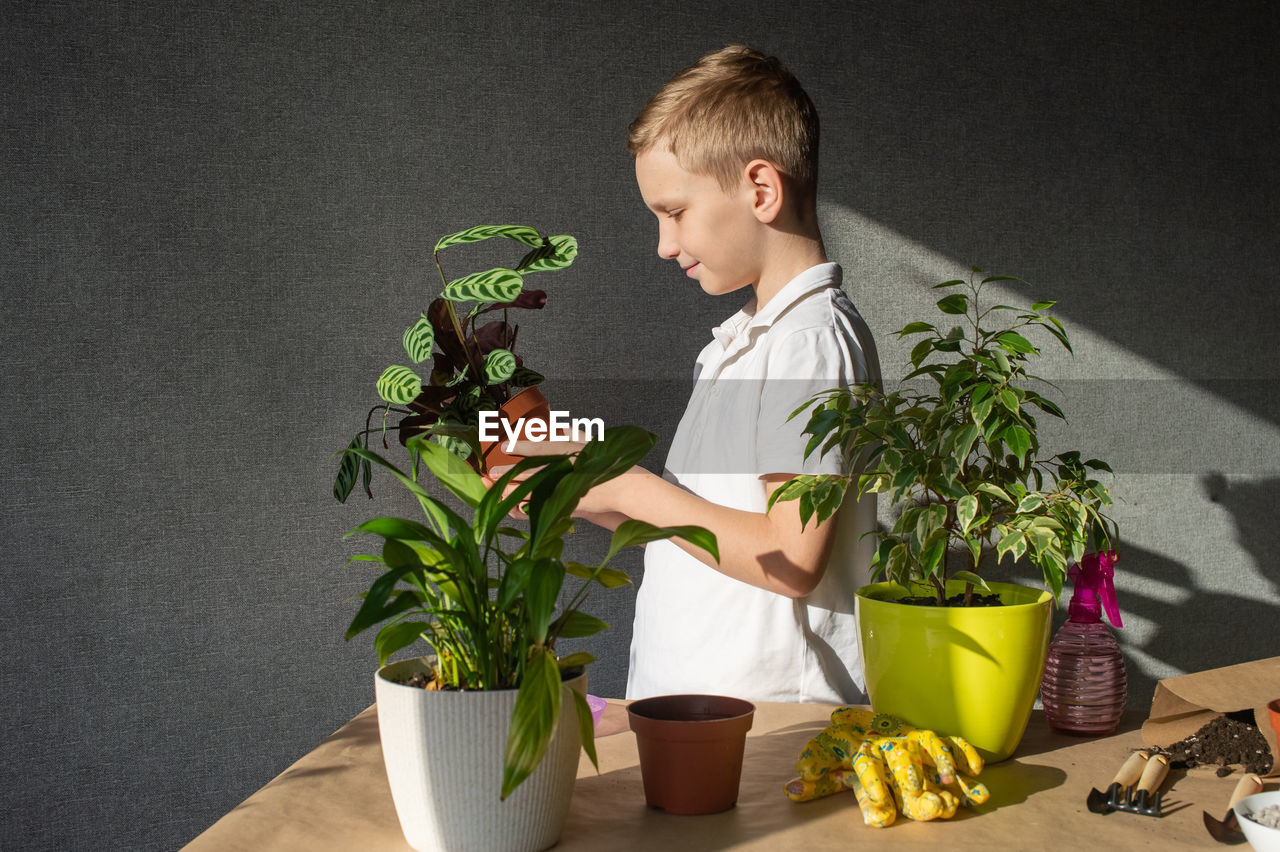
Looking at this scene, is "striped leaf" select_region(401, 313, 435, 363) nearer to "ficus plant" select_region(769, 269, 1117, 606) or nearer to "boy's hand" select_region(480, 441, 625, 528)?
"boy's hand" select_region(480, 441, 625, 528)

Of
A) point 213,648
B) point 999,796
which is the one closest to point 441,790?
point 999,796

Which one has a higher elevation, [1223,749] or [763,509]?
[763,509]

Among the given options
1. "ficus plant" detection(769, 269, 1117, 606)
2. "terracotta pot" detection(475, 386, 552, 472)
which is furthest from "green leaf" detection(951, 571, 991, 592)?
"terracotta pot" detection(475, 386, 552, 472)

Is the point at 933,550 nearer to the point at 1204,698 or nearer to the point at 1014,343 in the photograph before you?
the point at 1014,343

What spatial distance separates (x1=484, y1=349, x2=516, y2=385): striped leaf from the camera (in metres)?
1.47

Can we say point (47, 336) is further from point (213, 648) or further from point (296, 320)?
point (213, 648)

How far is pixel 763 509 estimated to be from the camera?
1430 mm

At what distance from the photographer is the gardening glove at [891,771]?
0.85 metres

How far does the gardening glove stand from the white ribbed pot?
252 mm

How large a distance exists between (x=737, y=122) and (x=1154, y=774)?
41.0 inches

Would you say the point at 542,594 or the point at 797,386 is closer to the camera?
the point at 542,594

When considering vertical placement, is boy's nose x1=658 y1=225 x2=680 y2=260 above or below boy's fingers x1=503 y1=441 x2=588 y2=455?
above

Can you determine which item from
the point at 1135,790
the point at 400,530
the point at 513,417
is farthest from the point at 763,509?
the point at 400,530

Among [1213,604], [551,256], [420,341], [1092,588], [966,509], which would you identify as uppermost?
[551,256]
